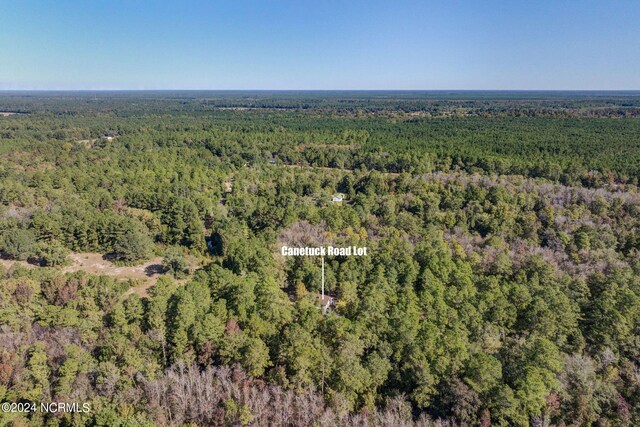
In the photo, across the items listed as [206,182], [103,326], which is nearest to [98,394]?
[103,326]

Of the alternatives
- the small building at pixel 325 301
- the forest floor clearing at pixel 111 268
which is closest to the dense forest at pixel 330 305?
the small building at pixel 325 301

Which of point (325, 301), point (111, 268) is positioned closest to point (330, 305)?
point (325, 301)

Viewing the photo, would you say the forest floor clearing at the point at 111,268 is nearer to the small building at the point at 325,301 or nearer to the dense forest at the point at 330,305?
the dense forest at the point at 330,305

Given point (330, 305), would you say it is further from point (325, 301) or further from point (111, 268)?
point (111, 268)

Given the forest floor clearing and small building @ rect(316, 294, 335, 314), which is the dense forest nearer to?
small building @ rect(316, 294, 335, 314)

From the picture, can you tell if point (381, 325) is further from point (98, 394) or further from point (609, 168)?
point (609, 168)

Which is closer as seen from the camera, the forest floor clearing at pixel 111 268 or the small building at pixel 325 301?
the small building at pixel 325 301

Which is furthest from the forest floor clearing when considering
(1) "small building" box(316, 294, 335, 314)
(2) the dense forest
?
(1) "small building" box(316, 294, 335, 314)

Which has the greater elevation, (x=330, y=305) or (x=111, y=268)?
(x=330, y=305)
